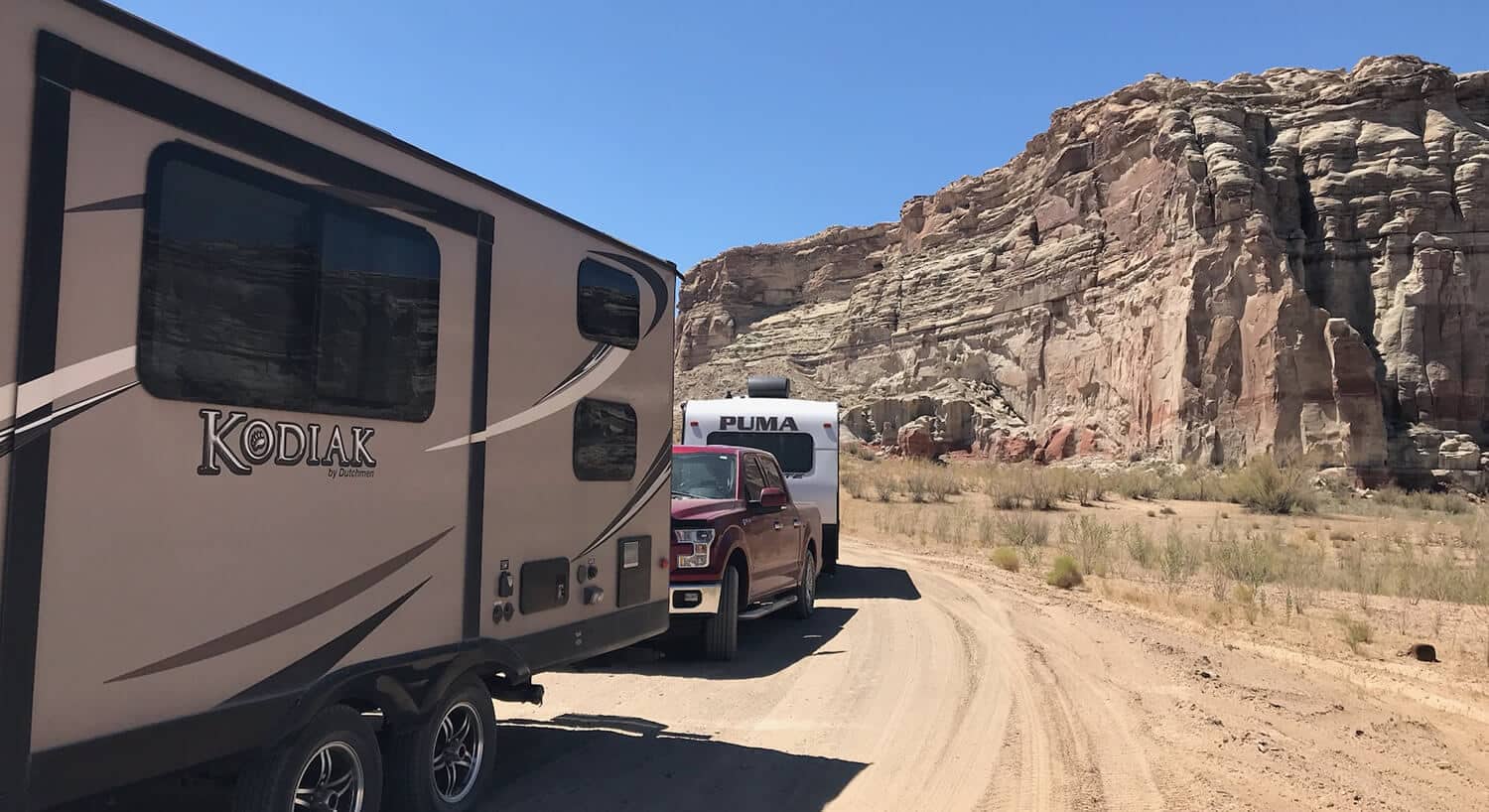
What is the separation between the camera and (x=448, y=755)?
4.99m

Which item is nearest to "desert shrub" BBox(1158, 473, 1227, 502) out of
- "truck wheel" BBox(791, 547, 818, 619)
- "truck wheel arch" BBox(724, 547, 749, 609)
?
"truck wheel" BBox(791, 547, 818, 619)

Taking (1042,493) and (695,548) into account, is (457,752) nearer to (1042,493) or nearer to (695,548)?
(695,548)

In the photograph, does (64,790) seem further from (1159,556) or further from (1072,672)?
(1159,556)

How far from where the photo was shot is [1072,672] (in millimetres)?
8836

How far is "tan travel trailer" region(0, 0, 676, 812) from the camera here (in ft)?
10.3

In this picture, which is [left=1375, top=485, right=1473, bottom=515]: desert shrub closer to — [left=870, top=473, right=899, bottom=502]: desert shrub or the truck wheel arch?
[left=870, top=473, right=899, bottom=502]: desert shrub

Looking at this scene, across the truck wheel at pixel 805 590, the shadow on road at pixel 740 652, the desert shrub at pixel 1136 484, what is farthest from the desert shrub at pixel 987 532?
the desert shrub at pixel 1136 484

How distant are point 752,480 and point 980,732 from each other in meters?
4.15

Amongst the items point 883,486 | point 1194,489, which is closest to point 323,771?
point 883,486

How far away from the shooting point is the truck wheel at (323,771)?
383 cm

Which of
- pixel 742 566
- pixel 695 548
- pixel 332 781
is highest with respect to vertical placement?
pixel 695 548

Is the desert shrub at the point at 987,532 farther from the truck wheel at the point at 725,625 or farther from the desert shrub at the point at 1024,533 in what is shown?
the truck wheel at the point at 725,625

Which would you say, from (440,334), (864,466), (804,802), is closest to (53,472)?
(440,334)

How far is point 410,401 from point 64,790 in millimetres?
2034
